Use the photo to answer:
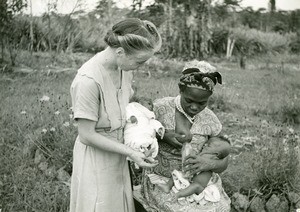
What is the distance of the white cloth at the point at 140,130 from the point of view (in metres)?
2.47

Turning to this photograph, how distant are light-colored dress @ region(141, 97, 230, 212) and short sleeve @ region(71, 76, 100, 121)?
756 millimetres

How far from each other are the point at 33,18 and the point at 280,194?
671cm

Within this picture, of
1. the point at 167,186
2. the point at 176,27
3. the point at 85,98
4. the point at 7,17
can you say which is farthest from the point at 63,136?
the point at 176,27

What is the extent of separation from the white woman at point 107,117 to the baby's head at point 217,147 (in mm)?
540

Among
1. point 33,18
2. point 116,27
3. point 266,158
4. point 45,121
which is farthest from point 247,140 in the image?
point 33,18

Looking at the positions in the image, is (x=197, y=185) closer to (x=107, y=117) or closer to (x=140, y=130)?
(x=140, y=130)

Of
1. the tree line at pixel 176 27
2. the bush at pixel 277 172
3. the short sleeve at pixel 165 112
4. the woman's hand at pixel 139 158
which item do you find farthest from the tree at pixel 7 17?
the woman's hand at pixel 139 158

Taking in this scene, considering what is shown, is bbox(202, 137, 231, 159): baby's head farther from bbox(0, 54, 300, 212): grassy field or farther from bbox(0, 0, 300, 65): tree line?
bbox(0, 0, 300, 65): tree line

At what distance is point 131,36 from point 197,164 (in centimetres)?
104

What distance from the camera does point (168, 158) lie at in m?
2.98

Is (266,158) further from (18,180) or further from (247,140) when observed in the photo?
(18,180)

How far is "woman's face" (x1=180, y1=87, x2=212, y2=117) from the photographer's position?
270 centimetres

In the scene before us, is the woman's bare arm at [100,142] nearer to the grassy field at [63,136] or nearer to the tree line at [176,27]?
the grassy field at [63,136]

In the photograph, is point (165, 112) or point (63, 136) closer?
point (165, 112)
